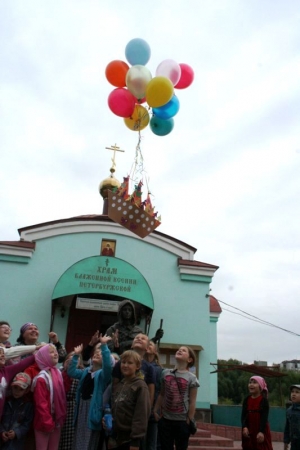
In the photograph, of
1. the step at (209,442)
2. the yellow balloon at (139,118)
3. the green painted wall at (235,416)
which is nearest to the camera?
the yellow balloon at (139,118)

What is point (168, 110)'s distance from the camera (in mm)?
6488

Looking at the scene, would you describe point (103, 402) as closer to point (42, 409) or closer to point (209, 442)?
point (42, 409)

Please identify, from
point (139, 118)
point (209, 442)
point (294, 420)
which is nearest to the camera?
point (294, 420)

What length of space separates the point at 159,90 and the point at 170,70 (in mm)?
555

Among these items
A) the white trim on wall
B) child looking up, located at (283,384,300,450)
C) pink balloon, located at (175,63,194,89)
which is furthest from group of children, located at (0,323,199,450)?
the white trim on wall

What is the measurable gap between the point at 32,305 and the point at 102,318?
5.73ft

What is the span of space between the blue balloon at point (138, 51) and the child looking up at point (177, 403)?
4.34m

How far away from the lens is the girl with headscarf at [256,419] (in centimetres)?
445

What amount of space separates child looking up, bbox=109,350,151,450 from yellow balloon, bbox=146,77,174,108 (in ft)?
12.7

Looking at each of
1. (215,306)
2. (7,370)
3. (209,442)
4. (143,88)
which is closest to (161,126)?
(143,88)

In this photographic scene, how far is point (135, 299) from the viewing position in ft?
31.7

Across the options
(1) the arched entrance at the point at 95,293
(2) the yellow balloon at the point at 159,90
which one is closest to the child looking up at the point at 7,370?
(2) the yellow balloon at the point at 159,90

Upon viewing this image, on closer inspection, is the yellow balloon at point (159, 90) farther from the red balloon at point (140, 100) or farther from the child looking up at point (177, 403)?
the child looking up at point (177, 403)

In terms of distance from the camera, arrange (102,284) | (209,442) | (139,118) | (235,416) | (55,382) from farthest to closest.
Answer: (235,416), (102,284), (209,442), (139,118), (55,382)
